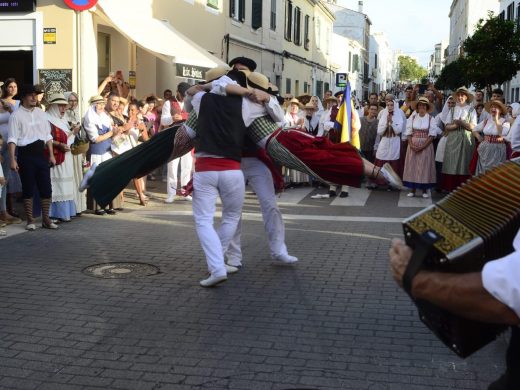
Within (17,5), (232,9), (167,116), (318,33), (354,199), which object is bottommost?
(354,199)

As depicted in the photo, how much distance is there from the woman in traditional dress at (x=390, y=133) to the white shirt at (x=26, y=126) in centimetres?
712

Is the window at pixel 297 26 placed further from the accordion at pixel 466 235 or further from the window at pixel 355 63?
the accordion at pixel 466 235

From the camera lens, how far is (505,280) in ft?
6.01

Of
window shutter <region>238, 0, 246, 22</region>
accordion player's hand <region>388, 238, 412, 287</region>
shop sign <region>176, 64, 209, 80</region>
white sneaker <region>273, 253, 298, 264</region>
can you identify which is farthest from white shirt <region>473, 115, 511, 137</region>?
window shutter <region>238, 0, 246, 22</region>

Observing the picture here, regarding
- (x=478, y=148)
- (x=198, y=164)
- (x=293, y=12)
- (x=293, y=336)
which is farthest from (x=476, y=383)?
(x=293, y=12)

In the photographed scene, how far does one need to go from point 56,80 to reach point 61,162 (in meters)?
3.07

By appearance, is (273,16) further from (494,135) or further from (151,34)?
(494,135)

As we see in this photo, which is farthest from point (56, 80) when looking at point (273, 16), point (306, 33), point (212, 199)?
point (306, 33)

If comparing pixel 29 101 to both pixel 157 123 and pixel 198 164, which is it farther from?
pixel 157 123

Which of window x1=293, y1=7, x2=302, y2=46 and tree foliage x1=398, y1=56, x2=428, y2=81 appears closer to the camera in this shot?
window x1=293, y1=7, x2=302, y2=46

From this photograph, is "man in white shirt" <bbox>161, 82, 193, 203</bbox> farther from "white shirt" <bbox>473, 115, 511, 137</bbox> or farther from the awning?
"white shirt" <bbox>473, 115, 511, 137</bbox>

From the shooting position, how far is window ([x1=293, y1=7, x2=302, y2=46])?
109 ft

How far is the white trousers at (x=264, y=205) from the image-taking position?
22.8ft

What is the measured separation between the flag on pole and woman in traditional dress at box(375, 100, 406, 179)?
3.75 ft
